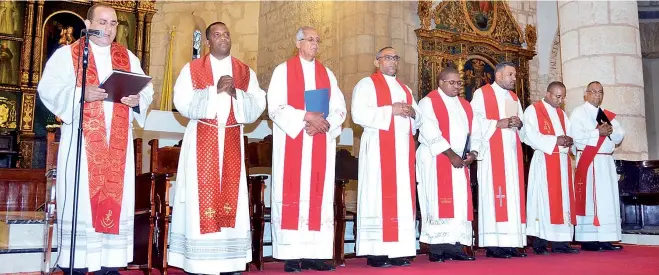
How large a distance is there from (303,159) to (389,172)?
2.42 ft

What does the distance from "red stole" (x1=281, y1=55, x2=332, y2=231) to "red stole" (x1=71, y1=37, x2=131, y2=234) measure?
121 centimetres

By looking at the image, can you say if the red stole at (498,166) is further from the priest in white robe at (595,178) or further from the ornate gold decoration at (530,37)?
the ornate gold decoration at (530,37)

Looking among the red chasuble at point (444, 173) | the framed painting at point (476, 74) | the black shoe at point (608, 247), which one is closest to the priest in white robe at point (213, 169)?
the red chasuble at point (444, 173)

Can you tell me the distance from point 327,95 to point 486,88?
2011 millimetres

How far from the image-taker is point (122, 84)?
3.74 m

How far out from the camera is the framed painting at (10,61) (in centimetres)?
1028

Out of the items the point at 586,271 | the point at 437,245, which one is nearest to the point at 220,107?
the point at 437,245

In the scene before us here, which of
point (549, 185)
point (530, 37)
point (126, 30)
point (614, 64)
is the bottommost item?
point (549, 185)

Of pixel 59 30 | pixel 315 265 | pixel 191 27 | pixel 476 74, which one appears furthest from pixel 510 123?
pixel 191 27

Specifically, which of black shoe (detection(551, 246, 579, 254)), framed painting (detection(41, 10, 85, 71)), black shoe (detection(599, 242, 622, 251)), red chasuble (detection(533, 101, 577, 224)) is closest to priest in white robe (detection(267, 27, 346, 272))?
red chasuble (detection(533, 101, 577, 224))

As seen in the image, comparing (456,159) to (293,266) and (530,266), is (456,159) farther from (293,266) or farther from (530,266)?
(293,266)

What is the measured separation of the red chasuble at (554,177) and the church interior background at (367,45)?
5.59ft

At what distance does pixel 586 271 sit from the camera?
4.41 meters

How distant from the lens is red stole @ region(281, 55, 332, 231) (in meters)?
4.66
